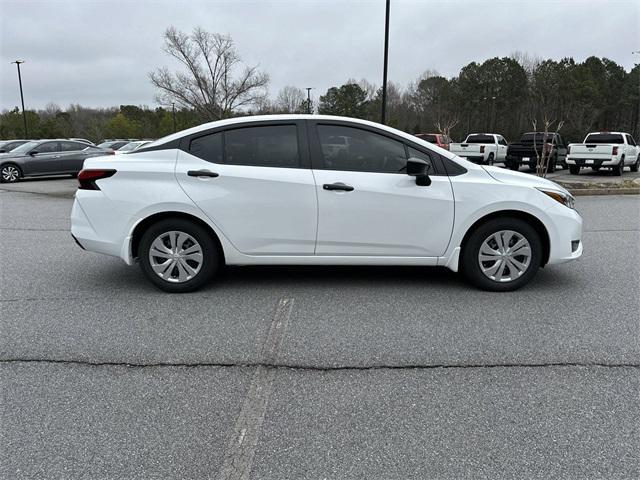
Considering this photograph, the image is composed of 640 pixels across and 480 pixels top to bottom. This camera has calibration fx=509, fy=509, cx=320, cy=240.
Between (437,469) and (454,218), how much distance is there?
9.10ft

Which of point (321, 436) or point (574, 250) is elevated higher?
point (574, 250)

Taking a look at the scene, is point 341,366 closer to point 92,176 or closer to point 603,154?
point 92,176

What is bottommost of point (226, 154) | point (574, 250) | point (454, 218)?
point (574, 250)

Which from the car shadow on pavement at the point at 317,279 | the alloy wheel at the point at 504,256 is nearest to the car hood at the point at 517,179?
the alloy wheel at the point at 504,256

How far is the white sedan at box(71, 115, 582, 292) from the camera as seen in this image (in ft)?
15.4

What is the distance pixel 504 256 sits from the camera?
4848 millimetres

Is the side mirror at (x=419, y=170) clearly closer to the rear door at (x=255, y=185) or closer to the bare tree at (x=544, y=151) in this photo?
the rear door at (x=255, y=185)

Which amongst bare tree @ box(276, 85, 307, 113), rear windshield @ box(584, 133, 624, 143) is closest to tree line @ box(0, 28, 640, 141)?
bare tree @ box(276, 85, 307, 113)

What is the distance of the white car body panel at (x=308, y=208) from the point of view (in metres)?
4.68

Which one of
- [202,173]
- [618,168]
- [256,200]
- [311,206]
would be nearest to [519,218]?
[311,206]

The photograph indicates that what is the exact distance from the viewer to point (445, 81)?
60844 millimetres

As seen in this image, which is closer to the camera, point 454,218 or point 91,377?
point 91,377

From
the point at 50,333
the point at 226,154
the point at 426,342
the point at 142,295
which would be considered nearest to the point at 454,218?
the point at 426,342

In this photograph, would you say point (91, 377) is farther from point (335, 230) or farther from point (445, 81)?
point (445, 81)
